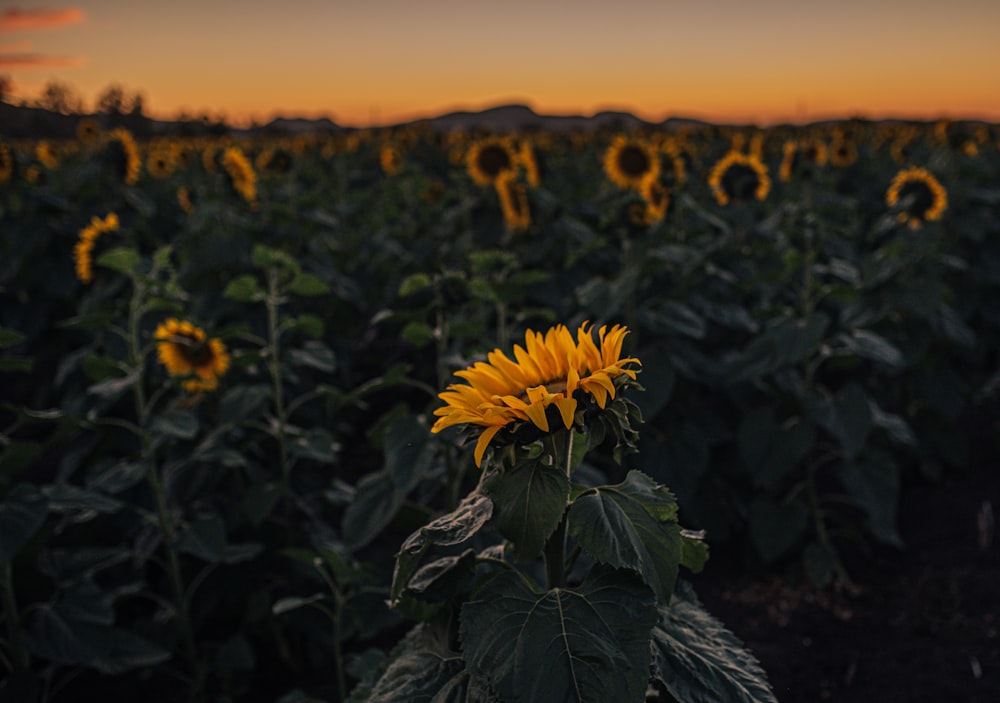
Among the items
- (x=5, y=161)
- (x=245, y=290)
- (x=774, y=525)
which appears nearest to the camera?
(x=245, y=290)

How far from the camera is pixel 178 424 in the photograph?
2764 mm

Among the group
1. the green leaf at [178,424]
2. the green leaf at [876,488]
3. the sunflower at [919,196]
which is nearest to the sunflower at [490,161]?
the sunflower at [919,196]

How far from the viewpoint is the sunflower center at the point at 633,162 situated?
233 inches

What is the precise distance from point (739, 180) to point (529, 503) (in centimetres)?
424

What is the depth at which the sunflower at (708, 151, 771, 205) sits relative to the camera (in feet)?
16.9

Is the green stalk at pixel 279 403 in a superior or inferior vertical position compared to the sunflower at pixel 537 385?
inferior

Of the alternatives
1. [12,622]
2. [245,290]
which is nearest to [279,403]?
[245,290]

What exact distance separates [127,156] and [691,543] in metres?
5.34

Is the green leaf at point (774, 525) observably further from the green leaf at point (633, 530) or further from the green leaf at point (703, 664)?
the green leaf at point (633, 530)

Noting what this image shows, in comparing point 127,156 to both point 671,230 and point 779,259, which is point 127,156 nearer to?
point 671,230

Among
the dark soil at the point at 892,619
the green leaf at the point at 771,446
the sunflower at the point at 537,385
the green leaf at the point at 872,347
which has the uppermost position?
the sunflower at the point at 537,385

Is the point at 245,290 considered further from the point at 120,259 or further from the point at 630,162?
the point at 630,162

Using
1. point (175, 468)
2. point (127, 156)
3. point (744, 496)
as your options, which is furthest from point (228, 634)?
point (127, 156)

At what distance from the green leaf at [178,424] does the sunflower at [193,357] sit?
0.40 metres
